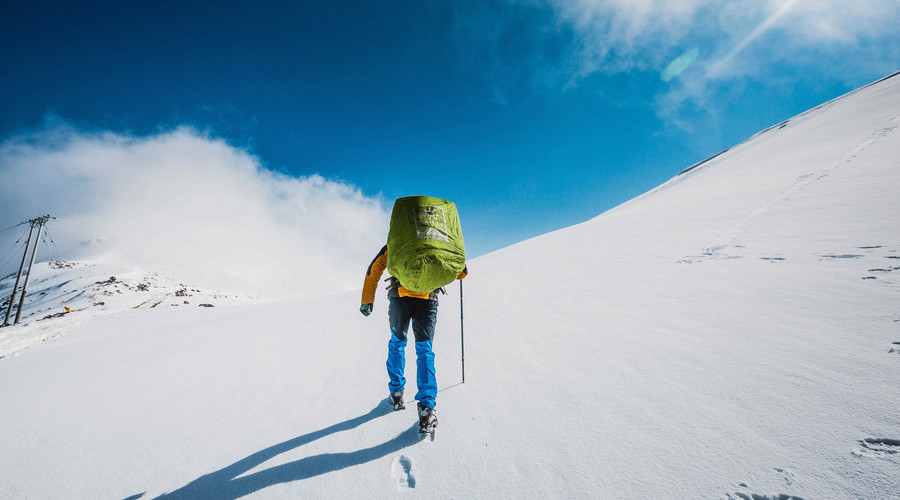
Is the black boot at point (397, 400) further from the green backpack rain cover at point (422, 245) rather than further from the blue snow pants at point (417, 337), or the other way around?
the green backpack rain cover at point (422, 245)

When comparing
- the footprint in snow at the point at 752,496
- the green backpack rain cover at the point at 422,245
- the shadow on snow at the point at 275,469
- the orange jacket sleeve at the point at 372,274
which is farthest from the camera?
the orange jacket sleeve at the point at 372,274

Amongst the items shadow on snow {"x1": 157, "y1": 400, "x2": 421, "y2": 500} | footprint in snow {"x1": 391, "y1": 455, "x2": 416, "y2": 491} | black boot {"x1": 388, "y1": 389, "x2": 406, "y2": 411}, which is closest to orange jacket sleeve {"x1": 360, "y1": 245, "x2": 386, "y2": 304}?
black boot {"x1": 388, "y1": 389, "x2": 406, "y2": 411}

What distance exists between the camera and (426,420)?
264 cm

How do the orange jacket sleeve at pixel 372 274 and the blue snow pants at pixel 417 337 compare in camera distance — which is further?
the orange jacket sleeve at pixel 372 274

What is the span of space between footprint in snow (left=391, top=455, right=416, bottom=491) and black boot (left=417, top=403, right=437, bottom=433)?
0.29m

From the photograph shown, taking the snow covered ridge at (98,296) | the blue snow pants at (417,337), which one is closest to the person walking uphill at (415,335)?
the blue snow pants at (417,337)

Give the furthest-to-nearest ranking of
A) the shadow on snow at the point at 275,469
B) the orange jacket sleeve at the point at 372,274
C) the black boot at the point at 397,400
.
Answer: the orange jacket sleeve at the point at 372,274
the black boot at the point at 397,400
the shadow on snow at the point at 275,469

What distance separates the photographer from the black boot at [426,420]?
→ 2635 millimetres

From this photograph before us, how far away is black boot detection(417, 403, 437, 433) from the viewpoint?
104 inches

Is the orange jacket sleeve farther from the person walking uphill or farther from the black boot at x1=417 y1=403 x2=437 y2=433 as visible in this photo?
the black boot at x1=417 y1=403 x2=437 y2=433

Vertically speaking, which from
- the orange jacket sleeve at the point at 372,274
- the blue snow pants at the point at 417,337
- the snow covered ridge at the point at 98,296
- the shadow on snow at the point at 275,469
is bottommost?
the shadow on snow at the point at 275,469

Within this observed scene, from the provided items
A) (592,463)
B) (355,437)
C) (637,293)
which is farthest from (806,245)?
Answer: (355,437)

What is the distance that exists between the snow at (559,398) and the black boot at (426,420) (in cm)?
17

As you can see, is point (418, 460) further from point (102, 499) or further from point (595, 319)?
point (595, 319)
